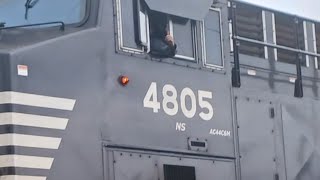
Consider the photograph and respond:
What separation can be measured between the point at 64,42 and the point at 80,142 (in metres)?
0.88

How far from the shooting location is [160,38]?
669cm

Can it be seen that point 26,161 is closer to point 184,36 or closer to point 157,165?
point 157,165

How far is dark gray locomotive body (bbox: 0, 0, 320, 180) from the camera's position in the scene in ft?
18.8

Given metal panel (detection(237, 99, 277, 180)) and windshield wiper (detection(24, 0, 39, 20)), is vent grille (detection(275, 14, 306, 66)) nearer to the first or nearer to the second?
metal panel (detection(237, 99, 277, 180))

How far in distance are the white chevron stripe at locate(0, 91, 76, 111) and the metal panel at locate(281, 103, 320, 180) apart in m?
3.14

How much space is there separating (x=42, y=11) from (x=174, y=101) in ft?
5.02

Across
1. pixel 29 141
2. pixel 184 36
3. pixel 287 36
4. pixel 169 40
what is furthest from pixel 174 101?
pixel 287 36

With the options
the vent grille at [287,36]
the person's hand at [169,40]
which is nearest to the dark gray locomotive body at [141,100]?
the person's hand at [169,40]

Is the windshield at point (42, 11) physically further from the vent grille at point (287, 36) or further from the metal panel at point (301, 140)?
the vent grille at point (287, 36)

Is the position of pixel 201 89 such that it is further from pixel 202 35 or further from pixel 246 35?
pixel 246 35

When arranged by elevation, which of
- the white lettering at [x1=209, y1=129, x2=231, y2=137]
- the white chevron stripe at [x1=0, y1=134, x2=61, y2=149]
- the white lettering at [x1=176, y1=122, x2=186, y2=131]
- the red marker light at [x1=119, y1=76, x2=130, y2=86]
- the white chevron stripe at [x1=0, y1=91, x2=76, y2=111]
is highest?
the red marker light at [x1=119, y1=76, x2=130, y2=86]

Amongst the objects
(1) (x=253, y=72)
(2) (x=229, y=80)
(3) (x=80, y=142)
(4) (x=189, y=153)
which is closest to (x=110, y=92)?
(3) (x=80, y=142)

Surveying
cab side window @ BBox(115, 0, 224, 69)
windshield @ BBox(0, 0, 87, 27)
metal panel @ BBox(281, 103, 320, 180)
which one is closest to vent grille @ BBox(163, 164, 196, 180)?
cab side window @ BBox(115, 0, 224, 69)

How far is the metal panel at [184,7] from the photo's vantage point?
21.8 feet
